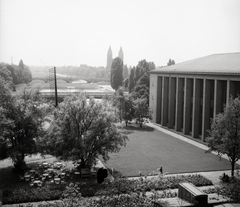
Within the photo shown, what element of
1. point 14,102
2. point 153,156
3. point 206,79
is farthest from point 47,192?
point 206,79

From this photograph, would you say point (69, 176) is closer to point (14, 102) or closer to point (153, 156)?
point (14, 102)

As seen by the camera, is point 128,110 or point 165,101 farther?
point 128,110

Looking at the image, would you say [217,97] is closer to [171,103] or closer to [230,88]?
[230,88]

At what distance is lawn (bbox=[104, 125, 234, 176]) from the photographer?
2767 cm

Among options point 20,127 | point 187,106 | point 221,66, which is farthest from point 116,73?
point 20,127

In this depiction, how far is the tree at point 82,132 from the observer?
24891mm

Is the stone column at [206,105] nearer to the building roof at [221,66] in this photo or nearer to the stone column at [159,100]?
the building roof at [221,66]

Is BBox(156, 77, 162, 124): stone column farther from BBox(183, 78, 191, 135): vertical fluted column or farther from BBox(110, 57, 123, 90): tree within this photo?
BBox(110, 57, 123, 90): tree

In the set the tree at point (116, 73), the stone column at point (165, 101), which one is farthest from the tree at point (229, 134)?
the tree at point (116, 73)

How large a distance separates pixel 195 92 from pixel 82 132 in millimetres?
18780

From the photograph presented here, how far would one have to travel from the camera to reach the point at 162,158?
30953 mm

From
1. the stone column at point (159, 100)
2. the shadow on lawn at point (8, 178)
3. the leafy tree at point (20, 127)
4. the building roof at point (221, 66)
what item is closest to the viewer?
the shadow on lawn at point (8, 178)

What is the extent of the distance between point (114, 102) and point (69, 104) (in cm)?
2472

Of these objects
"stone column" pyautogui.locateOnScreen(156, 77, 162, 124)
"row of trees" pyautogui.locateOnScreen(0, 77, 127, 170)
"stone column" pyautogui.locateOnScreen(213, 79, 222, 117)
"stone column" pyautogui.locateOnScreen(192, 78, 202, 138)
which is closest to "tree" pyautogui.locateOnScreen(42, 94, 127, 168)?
"row of trees" pyautogui.locateOnScreen(0, 77, 127, 170)
